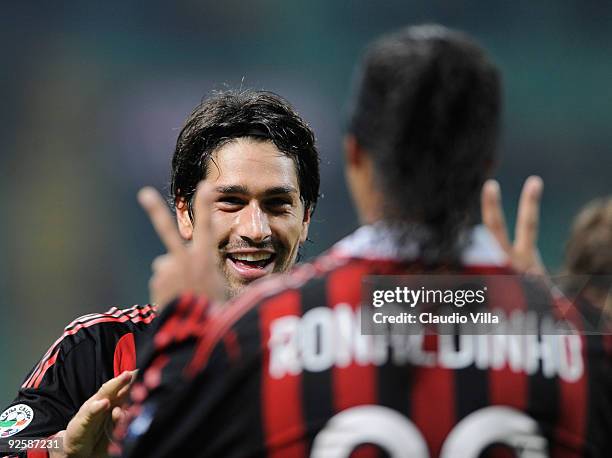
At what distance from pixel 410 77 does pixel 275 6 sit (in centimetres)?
557

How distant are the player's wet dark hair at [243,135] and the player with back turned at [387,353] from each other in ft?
4.43

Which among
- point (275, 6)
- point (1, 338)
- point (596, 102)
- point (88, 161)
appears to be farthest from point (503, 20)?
point (1, 338)

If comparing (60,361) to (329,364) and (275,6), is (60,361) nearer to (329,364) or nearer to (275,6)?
(329,364)

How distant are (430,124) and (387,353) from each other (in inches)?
12.3

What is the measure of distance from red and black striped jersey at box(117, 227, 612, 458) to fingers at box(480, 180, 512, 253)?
7cm

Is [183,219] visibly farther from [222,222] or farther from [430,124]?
[430,124]

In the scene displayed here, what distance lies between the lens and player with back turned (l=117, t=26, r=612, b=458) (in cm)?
112

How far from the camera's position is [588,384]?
1.15 m

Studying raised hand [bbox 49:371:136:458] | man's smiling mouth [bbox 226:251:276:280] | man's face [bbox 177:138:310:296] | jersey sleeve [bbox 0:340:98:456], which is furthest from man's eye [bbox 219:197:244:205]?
raised hand [bbox 49:371:136:458]

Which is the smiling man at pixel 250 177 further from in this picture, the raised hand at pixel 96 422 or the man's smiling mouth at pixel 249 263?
the raised hand at pixel 96 422

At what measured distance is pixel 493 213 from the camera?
1.22m

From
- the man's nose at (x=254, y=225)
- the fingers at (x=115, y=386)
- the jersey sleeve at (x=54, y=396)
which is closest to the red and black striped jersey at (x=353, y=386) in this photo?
the fingers at (x=115, y=386)

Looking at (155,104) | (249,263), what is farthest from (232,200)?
(155,104)

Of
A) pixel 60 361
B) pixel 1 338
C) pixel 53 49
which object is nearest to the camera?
pixel 60 361
